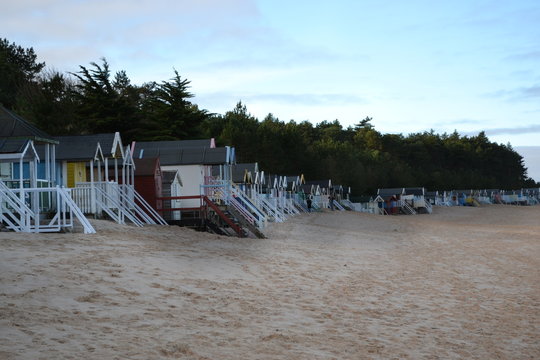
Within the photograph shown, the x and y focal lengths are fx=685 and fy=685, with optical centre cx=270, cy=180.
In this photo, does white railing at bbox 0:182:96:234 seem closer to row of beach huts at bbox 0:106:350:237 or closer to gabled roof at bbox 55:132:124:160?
row of beach huts at bbox 0:106:350:237

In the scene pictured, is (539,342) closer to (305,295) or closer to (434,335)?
(434,335)

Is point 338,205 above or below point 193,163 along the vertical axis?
below

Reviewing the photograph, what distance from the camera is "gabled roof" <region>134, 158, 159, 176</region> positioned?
25359mm

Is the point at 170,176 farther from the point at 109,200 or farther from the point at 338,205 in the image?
the point at 338,205

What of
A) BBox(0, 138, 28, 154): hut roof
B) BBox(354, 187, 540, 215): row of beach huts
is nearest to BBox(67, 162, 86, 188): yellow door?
BBox(0, 138, 28, 154): hut roof

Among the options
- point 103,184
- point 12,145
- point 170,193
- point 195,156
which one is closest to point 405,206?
point 195,156

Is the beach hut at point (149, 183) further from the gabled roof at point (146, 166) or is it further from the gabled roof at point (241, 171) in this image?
the gabled roof at point (241, 171)

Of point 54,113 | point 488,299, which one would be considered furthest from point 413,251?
point 54,113

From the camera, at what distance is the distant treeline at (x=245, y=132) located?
157 ft

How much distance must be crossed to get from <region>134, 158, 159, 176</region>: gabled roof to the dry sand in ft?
26.2

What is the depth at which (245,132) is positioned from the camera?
280ft

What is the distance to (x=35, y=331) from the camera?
7.10 metres

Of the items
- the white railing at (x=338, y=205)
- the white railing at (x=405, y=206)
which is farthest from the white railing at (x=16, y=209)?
the white railing at (x=405, y=206)

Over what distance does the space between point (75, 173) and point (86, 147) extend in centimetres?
144
